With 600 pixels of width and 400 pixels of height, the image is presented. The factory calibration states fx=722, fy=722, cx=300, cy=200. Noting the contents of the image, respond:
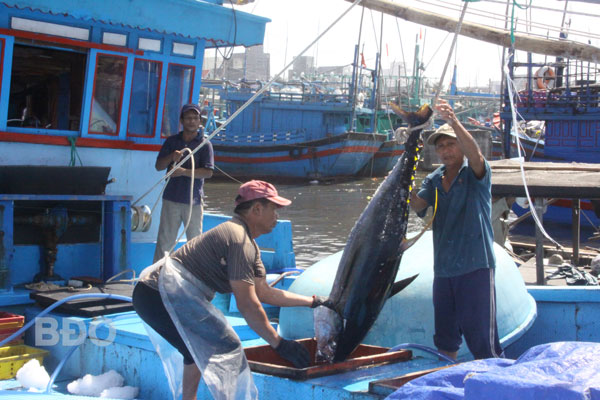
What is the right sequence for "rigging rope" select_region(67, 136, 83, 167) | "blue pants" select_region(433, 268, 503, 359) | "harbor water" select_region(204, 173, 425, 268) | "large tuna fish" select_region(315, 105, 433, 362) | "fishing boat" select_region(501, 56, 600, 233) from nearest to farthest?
"blue pants" select_region(433, 268, 503, 359), "large tuna fish" select_region(315, 105, 433, 362), "rigging rope" select_region(67, 136, 83, 167), "harbor water" select_region(204, 173, 425, 268), "fishing boat" select_region(501, 56, 600, 233)

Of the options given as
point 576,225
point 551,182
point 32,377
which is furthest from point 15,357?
point 576,225

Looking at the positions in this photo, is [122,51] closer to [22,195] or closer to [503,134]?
[22,195]

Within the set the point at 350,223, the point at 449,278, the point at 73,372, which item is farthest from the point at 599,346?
the point at 350,223

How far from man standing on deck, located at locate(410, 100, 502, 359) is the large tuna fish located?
0.52 ft

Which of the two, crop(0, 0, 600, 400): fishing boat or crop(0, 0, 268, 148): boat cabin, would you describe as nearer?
crop(0, 0, 600, 400): fishing boat

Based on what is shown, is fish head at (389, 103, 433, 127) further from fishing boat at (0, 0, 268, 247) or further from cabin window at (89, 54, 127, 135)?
cabin window at (89, 54, 127, 135)

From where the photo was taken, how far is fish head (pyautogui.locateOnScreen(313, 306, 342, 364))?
4.33 m

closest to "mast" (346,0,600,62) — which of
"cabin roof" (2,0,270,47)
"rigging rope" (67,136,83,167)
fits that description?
"cabin roof" (2,0,270,47)

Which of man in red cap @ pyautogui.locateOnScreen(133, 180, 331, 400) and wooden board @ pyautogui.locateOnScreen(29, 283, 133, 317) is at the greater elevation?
man in red cap @ pyautogui.locateOnScreen(133, 180, 331, 400)

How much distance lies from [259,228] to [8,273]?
3376mm

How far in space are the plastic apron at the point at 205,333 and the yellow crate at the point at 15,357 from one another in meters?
2.45

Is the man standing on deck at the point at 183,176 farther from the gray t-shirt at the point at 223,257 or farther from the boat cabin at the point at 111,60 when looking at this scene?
the gray t-shirt at the point at 223,257

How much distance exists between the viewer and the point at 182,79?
302 inches

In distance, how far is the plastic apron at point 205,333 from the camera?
3861 mm
